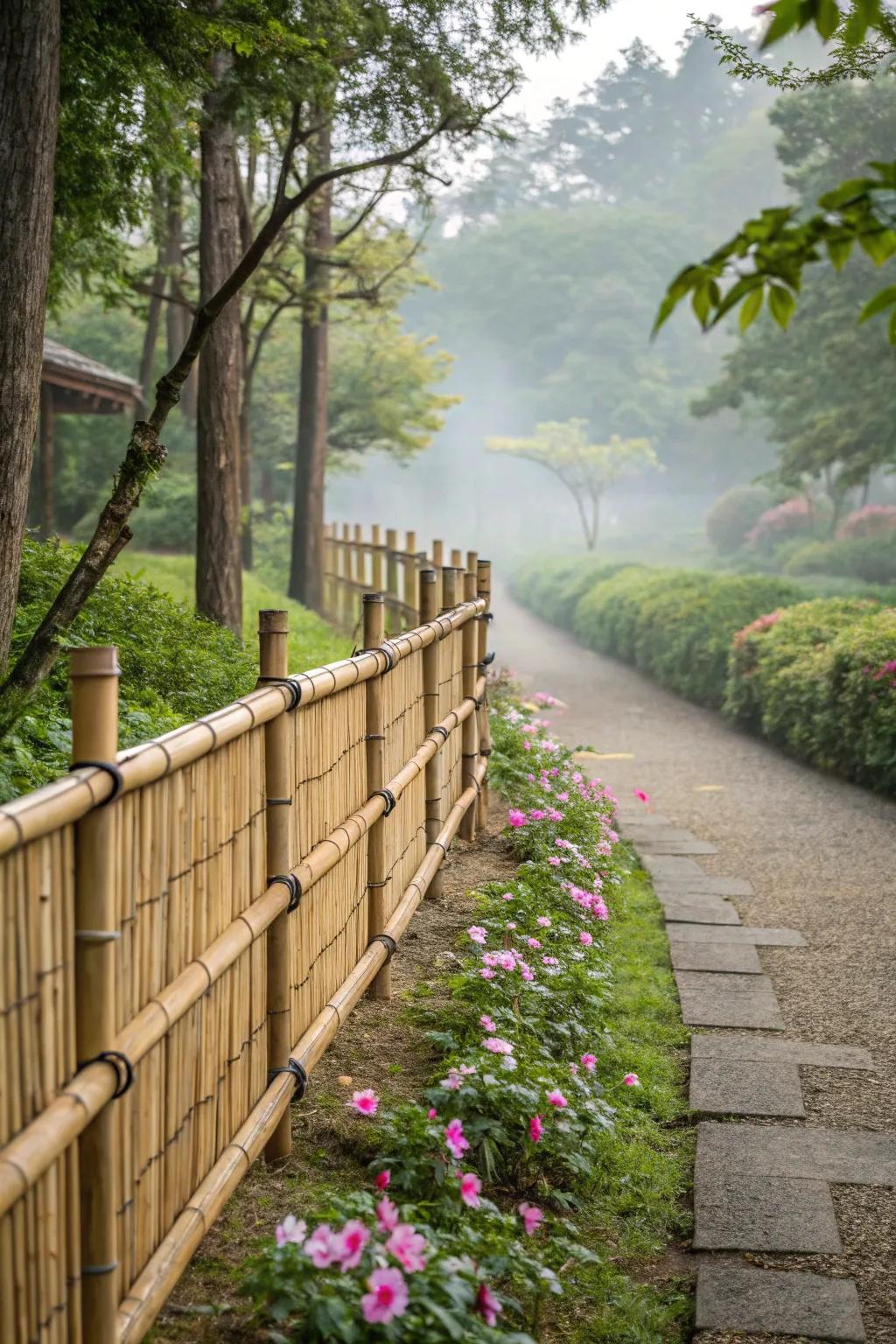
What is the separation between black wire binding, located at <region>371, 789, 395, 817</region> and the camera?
4.16 meters

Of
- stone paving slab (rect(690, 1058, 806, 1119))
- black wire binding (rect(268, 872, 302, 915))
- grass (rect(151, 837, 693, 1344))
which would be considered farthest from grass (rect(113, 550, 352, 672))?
black wire binding (rect(268, 872, 302, 915))

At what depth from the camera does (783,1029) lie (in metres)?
4.66

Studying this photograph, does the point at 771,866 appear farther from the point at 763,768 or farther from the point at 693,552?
the point at 693,552

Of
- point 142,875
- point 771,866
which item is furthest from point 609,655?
point 142,875

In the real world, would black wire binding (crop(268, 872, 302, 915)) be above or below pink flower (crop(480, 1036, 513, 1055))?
above

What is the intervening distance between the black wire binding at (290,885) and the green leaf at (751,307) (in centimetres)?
168

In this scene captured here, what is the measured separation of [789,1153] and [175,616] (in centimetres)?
464

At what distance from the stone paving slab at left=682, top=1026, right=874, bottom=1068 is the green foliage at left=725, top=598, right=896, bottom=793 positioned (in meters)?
4.58

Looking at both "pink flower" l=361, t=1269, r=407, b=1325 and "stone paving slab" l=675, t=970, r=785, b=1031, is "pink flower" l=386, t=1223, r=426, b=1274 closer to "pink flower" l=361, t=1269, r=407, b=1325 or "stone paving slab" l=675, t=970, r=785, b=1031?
"pink flower" l=361, t=1269, r=407, b=1325

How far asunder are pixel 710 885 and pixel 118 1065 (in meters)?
5.19

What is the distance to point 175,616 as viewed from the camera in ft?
23.5

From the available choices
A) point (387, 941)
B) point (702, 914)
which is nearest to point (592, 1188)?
point (387, 941)

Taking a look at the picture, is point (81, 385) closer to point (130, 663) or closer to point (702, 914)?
point (130, 663)

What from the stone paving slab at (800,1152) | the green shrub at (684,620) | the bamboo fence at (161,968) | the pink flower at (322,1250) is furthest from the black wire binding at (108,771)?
the green shrub at (684,620)
